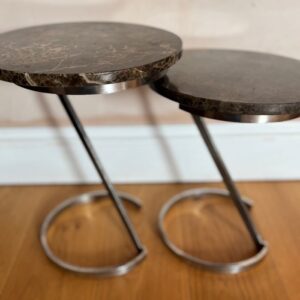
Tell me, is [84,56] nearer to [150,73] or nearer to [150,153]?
[150,73]

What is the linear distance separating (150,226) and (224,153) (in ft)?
1.18

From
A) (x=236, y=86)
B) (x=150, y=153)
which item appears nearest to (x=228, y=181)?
(x=236, y=86)

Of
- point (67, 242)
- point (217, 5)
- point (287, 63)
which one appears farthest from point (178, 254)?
point (217, 5)

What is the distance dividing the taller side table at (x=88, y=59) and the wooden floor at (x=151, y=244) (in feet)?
0.16

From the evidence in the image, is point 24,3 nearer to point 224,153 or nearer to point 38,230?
point 38,230

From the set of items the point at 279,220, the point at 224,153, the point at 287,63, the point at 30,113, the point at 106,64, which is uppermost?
the point at 106,64

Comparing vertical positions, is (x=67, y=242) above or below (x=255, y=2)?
below

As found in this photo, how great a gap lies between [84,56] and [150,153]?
597mm

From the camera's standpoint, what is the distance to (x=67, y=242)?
1.10 meters

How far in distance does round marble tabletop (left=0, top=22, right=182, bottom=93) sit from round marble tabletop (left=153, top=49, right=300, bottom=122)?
8cm

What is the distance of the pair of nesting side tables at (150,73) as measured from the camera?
0.70 meters

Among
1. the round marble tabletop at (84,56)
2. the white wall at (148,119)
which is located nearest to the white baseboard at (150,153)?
the white wall at (148,119)

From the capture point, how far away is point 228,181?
99 cm

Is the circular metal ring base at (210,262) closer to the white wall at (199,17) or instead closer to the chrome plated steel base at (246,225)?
the chrome plated steel base at (246,225)
